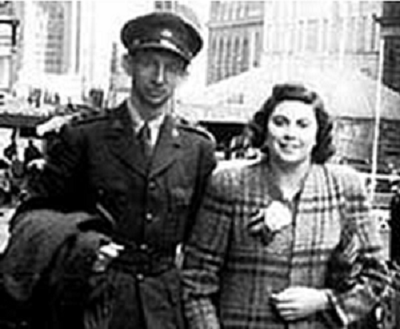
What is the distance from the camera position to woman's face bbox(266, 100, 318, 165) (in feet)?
11.6

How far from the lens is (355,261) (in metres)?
3.59

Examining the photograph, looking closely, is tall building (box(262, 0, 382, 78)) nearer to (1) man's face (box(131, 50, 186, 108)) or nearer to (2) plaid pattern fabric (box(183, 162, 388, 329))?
(1) man's face (box(131, 50, 186, 108))

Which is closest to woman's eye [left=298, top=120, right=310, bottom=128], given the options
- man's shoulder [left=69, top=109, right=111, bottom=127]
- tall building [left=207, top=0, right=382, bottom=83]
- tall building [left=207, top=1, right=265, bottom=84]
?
man's shoulder [left=69, top=109, right=111, bottom=127]

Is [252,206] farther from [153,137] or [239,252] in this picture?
[153,137]

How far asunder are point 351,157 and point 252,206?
29.0 meters

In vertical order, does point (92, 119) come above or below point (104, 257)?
above

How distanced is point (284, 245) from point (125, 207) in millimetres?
503

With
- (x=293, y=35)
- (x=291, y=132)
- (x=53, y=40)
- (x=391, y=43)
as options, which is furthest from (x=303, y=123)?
(x=53, y=40)

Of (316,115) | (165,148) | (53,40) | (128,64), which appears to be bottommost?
(165,148)

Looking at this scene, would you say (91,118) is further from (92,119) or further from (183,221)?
(183,221)

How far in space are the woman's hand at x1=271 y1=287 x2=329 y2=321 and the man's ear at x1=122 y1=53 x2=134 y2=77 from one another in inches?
29.9

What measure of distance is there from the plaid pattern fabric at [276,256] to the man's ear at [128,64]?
17.6 inches

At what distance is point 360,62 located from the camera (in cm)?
4678

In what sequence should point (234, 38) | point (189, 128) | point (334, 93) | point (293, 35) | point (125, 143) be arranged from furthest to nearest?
point (234, 38)
point (293, 35)
point (334, 93)
point (189, 128)
point (125, 143)
